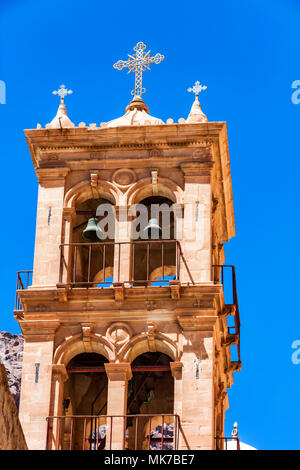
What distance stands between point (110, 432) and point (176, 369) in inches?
105

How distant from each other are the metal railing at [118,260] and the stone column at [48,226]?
313 millimetres

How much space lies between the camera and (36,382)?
54.4 m

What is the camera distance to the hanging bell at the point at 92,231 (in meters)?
56.9

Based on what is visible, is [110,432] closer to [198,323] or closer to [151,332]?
[151,332]

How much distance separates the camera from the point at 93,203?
59594 millimetres

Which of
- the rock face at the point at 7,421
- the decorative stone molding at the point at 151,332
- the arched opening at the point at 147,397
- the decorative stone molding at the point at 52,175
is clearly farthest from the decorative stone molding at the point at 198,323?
the rock face at the point at 7,421

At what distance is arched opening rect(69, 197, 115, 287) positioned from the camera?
56969 mm

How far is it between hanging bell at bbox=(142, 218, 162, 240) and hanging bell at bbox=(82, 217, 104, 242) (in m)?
1.42

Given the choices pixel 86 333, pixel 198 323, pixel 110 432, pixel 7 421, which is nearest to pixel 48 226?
pixel 86 333

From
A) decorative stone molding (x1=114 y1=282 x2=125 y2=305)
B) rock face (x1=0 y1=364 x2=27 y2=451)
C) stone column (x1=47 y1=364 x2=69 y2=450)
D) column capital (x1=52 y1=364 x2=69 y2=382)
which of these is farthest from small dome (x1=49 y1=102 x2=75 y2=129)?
rock face (x1=0 y1=364 x2=27 y2=451)

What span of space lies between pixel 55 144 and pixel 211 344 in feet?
27.9

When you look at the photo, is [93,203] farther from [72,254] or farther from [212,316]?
[212,316]
